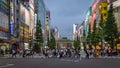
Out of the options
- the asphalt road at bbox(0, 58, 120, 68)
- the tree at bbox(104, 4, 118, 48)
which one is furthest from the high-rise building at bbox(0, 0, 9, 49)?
the asphalt road at bbox(0, 58, 120, 68)

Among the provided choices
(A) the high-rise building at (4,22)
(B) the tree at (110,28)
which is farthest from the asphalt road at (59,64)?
(A) the high-rise building at (4,22)

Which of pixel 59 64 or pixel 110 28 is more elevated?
pixel 110 28

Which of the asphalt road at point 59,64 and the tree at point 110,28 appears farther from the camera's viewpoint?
the tree at point 110,28

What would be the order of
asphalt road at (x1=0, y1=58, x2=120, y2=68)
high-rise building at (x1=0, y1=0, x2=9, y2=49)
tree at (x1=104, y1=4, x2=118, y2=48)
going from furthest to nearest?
high-rise building at (x1=0, y1=0, x2=9, y2=49)
tree at (x1=104, y1=4, x2=118, y2=48)
asphalt road at (x1=0, y1=58, x2=120, y2=68)

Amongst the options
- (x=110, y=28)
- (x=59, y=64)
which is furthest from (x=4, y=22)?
(x=59, y=64)

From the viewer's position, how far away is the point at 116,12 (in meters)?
146

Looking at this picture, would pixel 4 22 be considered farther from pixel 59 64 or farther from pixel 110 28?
pixel 59 64

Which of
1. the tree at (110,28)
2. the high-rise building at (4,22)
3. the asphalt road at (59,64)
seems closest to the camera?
the asphalt road at (59,64)

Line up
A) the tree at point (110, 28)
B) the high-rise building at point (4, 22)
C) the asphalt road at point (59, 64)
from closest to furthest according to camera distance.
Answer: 1. the asphalt road at point (59, 64)
2. the tree at point (110, 28)
3. the high-rise building at point (4, 22)

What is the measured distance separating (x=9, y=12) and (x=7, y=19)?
11.2ft

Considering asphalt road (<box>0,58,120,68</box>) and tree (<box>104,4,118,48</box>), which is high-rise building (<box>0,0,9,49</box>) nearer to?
tree (<box>104,4,118,48</box>)

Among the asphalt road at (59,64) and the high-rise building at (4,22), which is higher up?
the high-rise building at (4,22)

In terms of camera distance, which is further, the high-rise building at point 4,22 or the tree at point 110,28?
the high-rise building at point 4,22

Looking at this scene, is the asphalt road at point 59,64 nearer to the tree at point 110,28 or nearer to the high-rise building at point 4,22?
the tree at point 110,28
